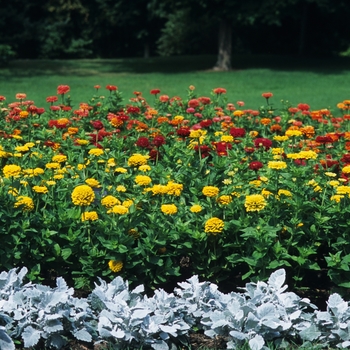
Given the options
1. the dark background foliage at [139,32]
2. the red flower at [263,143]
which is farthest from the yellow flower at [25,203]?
the dark background foliage at [139,32]

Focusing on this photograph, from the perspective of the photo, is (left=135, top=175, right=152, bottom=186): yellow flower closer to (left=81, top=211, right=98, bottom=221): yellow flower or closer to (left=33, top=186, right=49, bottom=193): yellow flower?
(left=81, top=211, right=98, bottom=221): yellow flower

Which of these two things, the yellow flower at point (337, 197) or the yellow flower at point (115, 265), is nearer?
the yellow flower at point (115, 265)

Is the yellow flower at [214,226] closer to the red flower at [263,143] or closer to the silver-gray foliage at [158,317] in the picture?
the silver-gray foliage at [158,317]

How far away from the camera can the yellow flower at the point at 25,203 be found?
13.3 ft

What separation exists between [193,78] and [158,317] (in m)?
17.8

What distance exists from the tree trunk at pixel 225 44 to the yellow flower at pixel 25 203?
19748 mm

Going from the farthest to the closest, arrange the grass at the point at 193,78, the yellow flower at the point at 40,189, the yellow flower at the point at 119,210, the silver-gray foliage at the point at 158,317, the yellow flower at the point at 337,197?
the grass at the point at 193,78 < the yellow flower at the point at 40,189 < the yellow flower at the point at 337,197 < the yellow flower at the point at 119,210 < the silver-gray foliage at the point at 158,317

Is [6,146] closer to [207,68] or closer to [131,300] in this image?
[131,300]

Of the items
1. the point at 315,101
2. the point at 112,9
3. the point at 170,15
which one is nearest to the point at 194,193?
the point at 315,101

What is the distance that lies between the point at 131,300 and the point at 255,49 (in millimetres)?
30497

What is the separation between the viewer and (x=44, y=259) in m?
4.05

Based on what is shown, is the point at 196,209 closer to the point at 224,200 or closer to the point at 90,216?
the point at 224,200

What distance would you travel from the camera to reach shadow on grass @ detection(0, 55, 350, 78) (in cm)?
2330

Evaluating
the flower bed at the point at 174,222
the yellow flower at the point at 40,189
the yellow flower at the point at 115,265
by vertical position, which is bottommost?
the yellow flower at the point at 115,265
